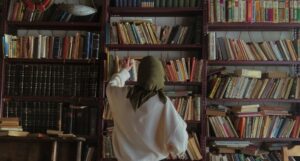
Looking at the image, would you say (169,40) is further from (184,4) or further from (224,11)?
(224,11)

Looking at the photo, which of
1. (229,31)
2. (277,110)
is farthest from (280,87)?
(229,31)

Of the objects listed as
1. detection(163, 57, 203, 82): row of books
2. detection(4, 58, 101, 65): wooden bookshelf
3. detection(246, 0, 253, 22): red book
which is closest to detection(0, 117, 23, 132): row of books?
detection(4, 58, 101, 65): wooden bookshelf

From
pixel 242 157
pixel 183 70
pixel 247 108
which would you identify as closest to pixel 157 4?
pixel 183 70

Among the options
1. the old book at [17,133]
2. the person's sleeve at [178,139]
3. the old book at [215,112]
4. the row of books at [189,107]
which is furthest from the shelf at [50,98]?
the person's sleeve at [178,139]

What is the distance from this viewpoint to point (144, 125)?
220cm

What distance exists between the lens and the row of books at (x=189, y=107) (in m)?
3.25

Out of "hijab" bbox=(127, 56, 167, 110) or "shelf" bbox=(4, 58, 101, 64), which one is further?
"shelf" bbox=(4, 58, 101, 64)

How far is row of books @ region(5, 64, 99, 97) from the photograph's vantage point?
335cm

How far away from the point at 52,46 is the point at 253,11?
194cm

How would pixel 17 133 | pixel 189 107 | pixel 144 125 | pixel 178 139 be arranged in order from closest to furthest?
pixel 178 139, pixel 144 125, pixel 17 133, pixel 189 107

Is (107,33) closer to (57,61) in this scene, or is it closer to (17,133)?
(57,61)

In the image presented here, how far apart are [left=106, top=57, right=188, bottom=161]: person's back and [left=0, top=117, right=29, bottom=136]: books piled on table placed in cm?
127

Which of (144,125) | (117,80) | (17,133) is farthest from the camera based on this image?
(17,133)

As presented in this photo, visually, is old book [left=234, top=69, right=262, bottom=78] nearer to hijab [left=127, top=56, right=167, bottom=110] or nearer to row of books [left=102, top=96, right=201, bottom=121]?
row of books [left=102, top=96, right=201, bottom=121]
